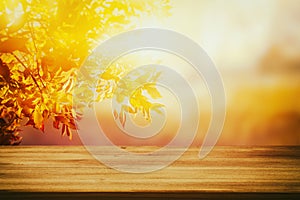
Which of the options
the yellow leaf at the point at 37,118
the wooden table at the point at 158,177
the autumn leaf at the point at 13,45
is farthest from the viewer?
the yellow leaf at the point at 37,118

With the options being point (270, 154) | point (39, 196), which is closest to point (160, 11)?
point (270, 154)

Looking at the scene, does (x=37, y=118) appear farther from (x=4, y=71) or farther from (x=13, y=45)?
(x=13, y=45)

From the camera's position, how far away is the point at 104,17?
9.77 ft

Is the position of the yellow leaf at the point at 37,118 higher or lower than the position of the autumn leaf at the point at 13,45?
lower

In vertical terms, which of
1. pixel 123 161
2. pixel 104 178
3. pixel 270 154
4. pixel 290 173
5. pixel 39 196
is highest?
pixel 270 154

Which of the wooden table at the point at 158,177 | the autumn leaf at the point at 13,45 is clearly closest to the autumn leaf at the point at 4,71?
the autumn leaf at the point at 13,45

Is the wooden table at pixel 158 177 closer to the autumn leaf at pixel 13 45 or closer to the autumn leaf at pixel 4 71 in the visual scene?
the autumn leaf at pixel 4 71

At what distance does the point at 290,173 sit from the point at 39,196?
0.95m

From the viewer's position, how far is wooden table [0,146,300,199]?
1.36 metres

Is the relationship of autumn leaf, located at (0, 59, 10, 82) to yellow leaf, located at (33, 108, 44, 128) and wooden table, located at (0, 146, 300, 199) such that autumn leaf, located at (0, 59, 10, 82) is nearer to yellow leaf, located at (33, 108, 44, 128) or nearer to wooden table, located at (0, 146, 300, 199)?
yellow leaf, located at (33, 108, 44, 128)

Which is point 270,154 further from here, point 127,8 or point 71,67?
point 127,8

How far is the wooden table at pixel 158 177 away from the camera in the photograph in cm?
136

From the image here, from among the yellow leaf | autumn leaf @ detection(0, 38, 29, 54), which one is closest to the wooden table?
the yellow leaf

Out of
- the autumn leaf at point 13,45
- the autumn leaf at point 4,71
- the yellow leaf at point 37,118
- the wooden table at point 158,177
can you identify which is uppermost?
the autumn leaf at point 13,45
